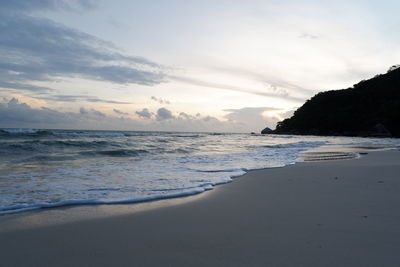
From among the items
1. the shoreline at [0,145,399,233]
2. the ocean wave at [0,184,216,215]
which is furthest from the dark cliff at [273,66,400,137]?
the shoreline at [0,145,399,233]

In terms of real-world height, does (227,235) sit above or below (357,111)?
below

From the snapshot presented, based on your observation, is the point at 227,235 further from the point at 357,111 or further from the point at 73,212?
the point at 357,111

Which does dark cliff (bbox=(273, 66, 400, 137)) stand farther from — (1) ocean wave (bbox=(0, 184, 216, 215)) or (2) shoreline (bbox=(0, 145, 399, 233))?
(2) shoreline (bbox=(0, 145, 399, 233))

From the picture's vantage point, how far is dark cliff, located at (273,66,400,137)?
63.2 metres

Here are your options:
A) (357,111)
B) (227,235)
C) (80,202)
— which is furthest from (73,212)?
(357,111)

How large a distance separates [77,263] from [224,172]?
5.44m

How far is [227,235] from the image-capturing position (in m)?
2.67

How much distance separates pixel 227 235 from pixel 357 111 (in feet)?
273

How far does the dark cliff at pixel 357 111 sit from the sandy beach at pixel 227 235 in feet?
214

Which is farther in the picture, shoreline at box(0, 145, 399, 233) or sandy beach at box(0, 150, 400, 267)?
shoreline at box(0, 145, 399, 233)

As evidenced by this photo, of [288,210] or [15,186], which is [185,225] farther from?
[15,186]

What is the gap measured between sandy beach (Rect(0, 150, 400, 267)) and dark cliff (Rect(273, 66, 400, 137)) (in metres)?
65.3

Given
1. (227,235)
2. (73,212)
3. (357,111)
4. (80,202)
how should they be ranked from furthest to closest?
(357,111), (80,202), (73,212), (227,235)

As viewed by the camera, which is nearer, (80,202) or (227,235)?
(227,235)
